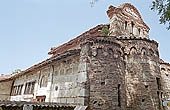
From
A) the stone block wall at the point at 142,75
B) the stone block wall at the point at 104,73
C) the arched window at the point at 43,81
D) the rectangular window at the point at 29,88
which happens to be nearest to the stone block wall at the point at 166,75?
the stone block wall at the point at 142,75

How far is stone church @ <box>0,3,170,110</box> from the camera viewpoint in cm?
801

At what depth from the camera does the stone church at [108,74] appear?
8008 mm

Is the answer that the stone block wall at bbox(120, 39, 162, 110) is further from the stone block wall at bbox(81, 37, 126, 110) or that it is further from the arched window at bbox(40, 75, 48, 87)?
the arched window at bbox(40, 75, 48, 87)

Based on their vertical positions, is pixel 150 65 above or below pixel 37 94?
above

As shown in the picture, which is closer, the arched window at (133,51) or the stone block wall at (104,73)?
the stone block wall at (104,73)

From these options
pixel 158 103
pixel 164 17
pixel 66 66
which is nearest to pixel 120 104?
pixel 158 103

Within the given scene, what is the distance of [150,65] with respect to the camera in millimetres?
9961

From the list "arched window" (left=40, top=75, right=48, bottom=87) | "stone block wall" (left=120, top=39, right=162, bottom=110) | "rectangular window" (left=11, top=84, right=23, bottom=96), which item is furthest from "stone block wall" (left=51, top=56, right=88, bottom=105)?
"rectangular window" (left=11, top=84, right=23, bottom=96)

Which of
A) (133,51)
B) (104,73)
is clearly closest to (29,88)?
(104,73)

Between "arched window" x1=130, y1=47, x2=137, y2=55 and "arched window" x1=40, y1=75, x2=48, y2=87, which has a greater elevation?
"arched window" x1=130, y1=47, x2=137, y2=55

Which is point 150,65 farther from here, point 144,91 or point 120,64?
point 120,64

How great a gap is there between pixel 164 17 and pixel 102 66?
4.06 m

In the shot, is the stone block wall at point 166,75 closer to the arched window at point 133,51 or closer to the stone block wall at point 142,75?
the stone block wall at point 142,75

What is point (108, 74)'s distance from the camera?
827 centimetres
